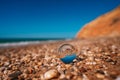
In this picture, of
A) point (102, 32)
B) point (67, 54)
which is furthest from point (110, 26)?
point (67, 54)

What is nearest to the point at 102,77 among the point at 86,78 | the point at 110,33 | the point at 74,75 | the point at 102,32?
the point at 86,78

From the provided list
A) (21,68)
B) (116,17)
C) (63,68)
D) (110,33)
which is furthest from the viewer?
(116,17)

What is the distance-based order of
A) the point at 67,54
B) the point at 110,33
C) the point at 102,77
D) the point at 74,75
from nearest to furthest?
the point at 102,77
the point at 74,75
the point at 67,54
the point at 110,33

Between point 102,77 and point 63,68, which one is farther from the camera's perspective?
point 63,68

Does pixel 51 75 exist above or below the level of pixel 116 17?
below

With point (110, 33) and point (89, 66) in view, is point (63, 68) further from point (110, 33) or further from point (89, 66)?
point (110, 33)

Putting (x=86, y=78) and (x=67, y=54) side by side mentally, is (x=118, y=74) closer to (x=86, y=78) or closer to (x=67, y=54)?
(x=86, y=78)
